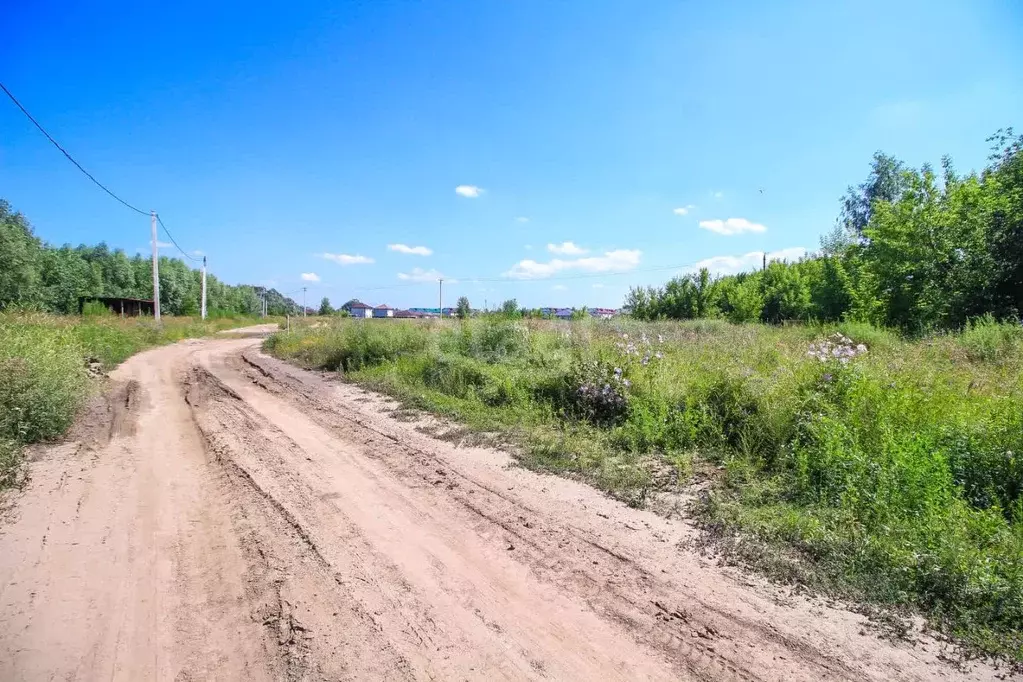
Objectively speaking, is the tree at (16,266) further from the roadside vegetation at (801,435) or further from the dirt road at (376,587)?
the dirt road at (376,587)

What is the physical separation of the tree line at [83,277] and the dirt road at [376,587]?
1418 inches

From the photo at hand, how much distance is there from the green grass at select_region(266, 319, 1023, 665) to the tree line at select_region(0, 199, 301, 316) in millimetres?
36936

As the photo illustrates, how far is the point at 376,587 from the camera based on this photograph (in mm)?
3307

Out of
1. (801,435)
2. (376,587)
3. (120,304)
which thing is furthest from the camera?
(120,304)

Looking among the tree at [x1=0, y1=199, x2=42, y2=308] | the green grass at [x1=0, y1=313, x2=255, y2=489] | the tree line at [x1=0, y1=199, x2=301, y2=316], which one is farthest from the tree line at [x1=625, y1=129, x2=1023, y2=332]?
the tree at [x1=0, y1=199, x2=42, y2=308]

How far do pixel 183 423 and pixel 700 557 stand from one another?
8005 mm

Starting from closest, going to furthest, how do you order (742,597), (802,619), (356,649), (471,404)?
(356,649) < (802,619) < (742,597) < (471,404)

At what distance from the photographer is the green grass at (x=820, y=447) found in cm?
331

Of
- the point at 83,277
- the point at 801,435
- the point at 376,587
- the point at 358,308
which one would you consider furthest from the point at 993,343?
the point at 358,308

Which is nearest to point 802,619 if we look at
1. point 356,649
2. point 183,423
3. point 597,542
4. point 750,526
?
point 750,526

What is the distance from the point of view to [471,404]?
8586 millimetres

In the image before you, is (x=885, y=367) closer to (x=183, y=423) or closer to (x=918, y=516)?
(x=918, y=516)

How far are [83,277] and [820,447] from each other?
8189 centimetres

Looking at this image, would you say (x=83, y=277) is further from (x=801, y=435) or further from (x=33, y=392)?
(x=801, y=435)
